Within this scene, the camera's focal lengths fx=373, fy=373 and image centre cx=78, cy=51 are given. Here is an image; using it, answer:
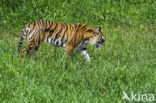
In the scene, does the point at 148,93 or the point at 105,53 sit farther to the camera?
the point at 105,53

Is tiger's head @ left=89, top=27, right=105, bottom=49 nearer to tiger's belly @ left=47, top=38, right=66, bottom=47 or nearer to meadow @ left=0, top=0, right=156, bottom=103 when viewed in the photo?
meadow @ left=0, top=0, right=156, bottom=103

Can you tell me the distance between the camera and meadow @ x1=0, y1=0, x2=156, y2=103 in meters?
5.96

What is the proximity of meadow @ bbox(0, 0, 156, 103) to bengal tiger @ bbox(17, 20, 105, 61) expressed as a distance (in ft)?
0.75

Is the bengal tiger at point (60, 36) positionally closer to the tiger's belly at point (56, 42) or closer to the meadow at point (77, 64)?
the tiger's belly at point (56, 42)

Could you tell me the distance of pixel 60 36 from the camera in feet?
29.6

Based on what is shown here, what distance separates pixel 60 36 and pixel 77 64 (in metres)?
1.61

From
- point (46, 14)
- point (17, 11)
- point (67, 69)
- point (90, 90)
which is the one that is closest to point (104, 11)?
point (46, 14)

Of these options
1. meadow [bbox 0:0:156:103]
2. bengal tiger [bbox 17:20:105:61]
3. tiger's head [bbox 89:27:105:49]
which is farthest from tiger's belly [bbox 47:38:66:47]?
tiger's head [bbox 89:27:105:49]

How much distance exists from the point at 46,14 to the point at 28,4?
77 centimetres

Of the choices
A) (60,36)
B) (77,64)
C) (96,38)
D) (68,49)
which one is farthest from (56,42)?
(77,64)

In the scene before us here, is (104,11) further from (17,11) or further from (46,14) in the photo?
(17,11)

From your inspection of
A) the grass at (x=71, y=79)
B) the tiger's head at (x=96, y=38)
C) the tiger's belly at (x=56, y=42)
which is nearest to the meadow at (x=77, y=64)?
the grass at (x=71, y=79)

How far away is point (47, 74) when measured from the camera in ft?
22.4

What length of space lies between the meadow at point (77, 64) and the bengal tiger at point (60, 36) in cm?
23
